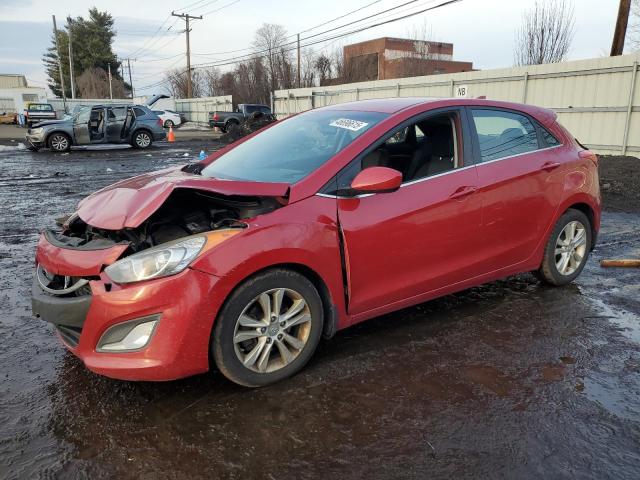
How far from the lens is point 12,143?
23969mm

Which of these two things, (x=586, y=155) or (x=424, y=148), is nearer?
(x=424, y=148)

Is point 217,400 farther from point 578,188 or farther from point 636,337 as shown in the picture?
point 578,188

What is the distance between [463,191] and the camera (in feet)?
12.2

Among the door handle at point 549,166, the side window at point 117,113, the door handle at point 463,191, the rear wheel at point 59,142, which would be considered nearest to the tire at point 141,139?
the side window at point 117,113

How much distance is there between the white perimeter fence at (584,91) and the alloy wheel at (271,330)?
13893mm

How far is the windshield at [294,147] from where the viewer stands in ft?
11.3

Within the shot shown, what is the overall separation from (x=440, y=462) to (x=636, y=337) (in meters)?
→ 2.23

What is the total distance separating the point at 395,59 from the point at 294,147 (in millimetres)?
48764

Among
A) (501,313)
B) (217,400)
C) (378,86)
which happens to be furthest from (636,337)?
(378,86)

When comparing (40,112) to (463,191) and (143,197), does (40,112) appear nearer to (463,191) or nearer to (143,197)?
(143,197)

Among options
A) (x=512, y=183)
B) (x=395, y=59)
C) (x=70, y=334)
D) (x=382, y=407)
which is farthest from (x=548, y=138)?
(x=395, y=59)

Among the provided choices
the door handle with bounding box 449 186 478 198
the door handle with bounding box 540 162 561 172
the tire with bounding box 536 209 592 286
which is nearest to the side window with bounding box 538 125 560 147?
the door handle with bounding box 540 162 561 172

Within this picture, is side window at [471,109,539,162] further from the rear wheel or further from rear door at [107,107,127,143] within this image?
the rear wheel

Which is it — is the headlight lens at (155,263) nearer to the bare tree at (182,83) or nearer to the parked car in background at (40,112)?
the parked car in background at (40,112)
